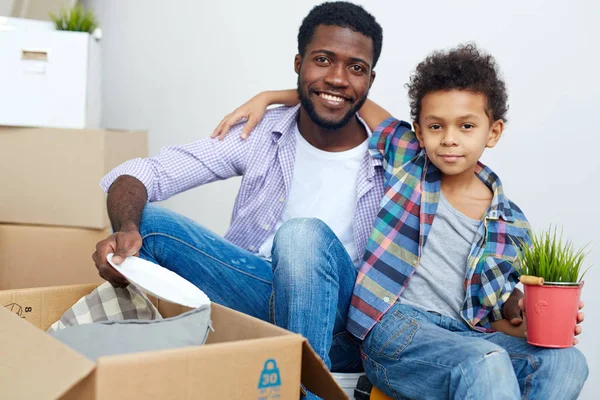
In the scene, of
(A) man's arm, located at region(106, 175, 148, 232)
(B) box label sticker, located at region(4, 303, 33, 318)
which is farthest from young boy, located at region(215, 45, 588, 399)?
(B) box label sticker, located at region(4, 303, 33, 318)

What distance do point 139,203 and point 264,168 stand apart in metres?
0.36

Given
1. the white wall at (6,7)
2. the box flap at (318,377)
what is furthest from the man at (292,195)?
the white wall at (6,7)

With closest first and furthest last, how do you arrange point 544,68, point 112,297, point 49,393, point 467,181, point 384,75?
point 49,393, point 112,297, point 467,181, point 544,68, point 384,75

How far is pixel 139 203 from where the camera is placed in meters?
1.60

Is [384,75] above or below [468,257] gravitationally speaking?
above

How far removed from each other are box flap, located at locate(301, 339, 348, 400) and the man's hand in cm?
43

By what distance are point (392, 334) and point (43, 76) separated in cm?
142

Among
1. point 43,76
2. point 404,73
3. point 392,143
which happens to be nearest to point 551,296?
point 392,143

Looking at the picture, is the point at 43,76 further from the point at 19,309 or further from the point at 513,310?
the point at 513,310

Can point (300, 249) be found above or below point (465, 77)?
below

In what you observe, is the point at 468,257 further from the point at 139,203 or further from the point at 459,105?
the point at 139,203

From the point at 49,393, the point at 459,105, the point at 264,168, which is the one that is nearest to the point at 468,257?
the point at 459,105

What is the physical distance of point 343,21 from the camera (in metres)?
1.87

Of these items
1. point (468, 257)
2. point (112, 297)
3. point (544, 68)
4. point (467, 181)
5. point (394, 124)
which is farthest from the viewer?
point (544, 68)
